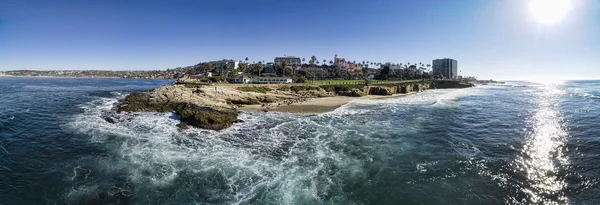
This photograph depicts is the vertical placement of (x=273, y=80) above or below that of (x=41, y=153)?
above

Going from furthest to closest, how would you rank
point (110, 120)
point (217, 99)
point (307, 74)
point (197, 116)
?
point (307, 74) < point (217, 99) < point (110, 120) < point (197, 116)

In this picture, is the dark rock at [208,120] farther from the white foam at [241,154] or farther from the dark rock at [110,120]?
the dark rock at [110,120]

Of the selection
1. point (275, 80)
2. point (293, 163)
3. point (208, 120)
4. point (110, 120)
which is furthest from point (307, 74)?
point (293, 163)

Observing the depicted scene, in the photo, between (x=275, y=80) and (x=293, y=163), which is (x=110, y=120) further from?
(x=275, y=80)

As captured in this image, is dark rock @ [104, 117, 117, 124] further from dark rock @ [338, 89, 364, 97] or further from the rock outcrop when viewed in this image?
dark rock @ [338, 89, 364, 97]

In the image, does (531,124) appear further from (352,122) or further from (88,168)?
(88,168)

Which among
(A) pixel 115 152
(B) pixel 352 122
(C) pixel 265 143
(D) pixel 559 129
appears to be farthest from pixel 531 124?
(A) pixel 115 152
